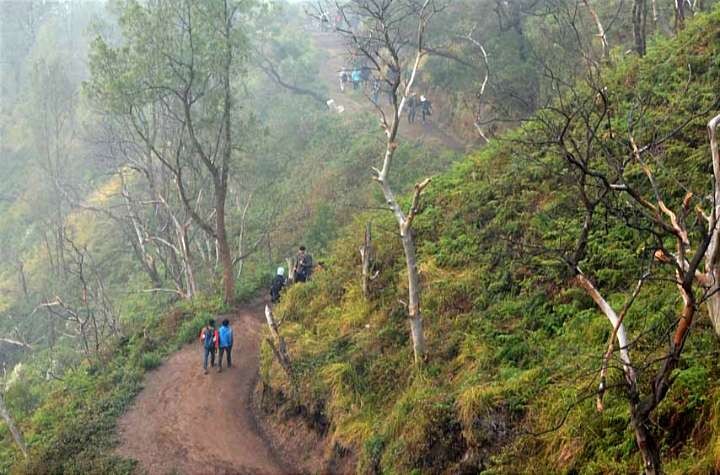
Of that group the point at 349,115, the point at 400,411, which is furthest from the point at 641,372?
the point at 349,115

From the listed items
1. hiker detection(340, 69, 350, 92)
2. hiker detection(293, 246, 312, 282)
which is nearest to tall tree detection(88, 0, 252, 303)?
hiker detection(293, 246, 312, 282)

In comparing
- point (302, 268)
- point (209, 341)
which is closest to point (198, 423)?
point (209, 341)

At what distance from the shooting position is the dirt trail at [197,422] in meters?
13.2

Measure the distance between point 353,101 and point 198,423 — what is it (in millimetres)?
27352

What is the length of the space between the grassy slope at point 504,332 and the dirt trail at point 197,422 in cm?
124

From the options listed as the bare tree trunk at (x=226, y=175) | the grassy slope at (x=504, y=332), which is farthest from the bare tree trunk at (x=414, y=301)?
the bare tree trunk at (x=226, y=175)

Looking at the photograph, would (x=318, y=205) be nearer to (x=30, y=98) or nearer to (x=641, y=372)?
(x=641, y=372)

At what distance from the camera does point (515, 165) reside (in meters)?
15.1

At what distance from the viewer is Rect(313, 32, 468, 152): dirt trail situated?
96.9 feet

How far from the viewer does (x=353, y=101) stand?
39156 millimetres

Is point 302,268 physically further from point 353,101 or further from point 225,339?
point 353,101

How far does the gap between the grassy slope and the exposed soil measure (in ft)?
3.86

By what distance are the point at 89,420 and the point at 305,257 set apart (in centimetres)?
721

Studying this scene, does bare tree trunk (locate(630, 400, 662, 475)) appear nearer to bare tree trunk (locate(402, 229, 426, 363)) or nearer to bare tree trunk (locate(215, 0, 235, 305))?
bare tree trunk (locate(402, 229, 426, 363))
